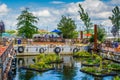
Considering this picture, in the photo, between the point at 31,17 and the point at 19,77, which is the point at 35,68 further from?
the point at 31,17

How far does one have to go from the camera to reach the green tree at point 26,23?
281ft

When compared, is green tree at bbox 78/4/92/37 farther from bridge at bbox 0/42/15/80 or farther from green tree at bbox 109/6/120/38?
bridge at bbox 0/42/15/80

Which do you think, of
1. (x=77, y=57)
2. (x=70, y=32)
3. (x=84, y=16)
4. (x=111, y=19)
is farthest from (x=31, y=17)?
(x=111, y=19)

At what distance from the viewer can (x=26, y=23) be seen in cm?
8581

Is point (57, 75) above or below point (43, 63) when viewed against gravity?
below

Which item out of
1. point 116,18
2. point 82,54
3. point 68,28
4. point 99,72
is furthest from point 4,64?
point 116,18

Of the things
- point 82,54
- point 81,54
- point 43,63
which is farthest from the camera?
point 81,54

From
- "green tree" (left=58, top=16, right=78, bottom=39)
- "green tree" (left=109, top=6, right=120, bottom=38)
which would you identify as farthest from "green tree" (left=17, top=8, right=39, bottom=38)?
"green tree" (left=109, top=6, right=120, bottom=38)

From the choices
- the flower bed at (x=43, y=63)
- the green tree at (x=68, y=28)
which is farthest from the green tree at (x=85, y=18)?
the flower bed at (x=43, y=63)

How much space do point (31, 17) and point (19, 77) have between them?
48.3 metres

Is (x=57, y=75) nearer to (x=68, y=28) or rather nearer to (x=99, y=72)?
(x=99, y=72)

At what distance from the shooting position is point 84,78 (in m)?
39.0

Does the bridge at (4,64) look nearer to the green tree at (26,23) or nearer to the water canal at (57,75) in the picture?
the water canal at (57,75)

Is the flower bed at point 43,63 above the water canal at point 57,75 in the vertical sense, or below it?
above
